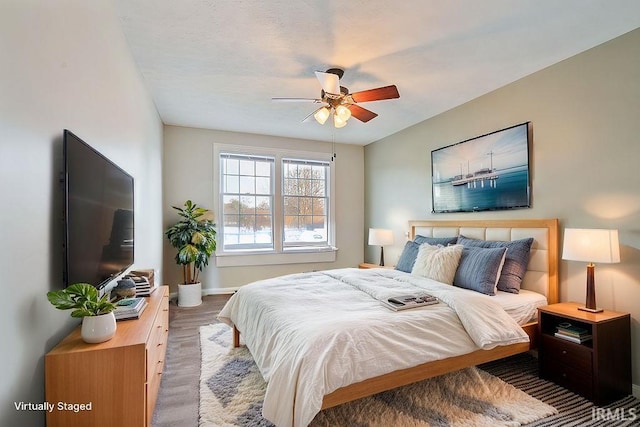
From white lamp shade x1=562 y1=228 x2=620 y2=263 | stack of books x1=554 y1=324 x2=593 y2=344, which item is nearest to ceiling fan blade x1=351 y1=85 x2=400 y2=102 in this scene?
white lamp shade x1=562 y1=228 x2=620 y2=263

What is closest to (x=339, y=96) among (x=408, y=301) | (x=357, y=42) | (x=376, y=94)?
(x=376, y=94)

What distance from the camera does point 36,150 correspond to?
4.00 feet

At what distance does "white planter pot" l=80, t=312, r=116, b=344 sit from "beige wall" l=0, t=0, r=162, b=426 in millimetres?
137

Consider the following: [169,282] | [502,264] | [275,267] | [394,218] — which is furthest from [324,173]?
[502,264]

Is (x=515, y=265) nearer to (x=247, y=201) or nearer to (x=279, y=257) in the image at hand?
(x=279, y=257)

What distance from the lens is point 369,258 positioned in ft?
19.1

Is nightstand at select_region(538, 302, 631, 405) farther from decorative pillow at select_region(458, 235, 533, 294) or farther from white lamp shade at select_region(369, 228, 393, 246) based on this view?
white lamp shade at select_region(369, 228, 393, 246)

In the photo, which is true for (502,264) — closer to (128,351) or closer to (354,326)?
(354,326)

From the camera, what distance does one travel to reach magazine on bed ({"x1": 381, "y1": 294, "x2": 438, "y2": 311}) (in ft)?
7.09

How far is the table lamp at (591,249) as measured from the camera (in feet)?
7.20

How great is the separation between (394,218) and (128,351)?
169 inches

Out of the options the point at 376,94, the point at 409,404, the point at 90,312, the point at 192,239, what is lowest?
the point at 409,404

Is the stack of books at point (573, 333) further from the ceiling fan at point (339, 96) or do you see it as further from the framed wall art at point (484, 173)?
the ceiling fan at point (339, 96)

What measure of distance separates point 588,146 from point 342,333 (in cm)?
264
